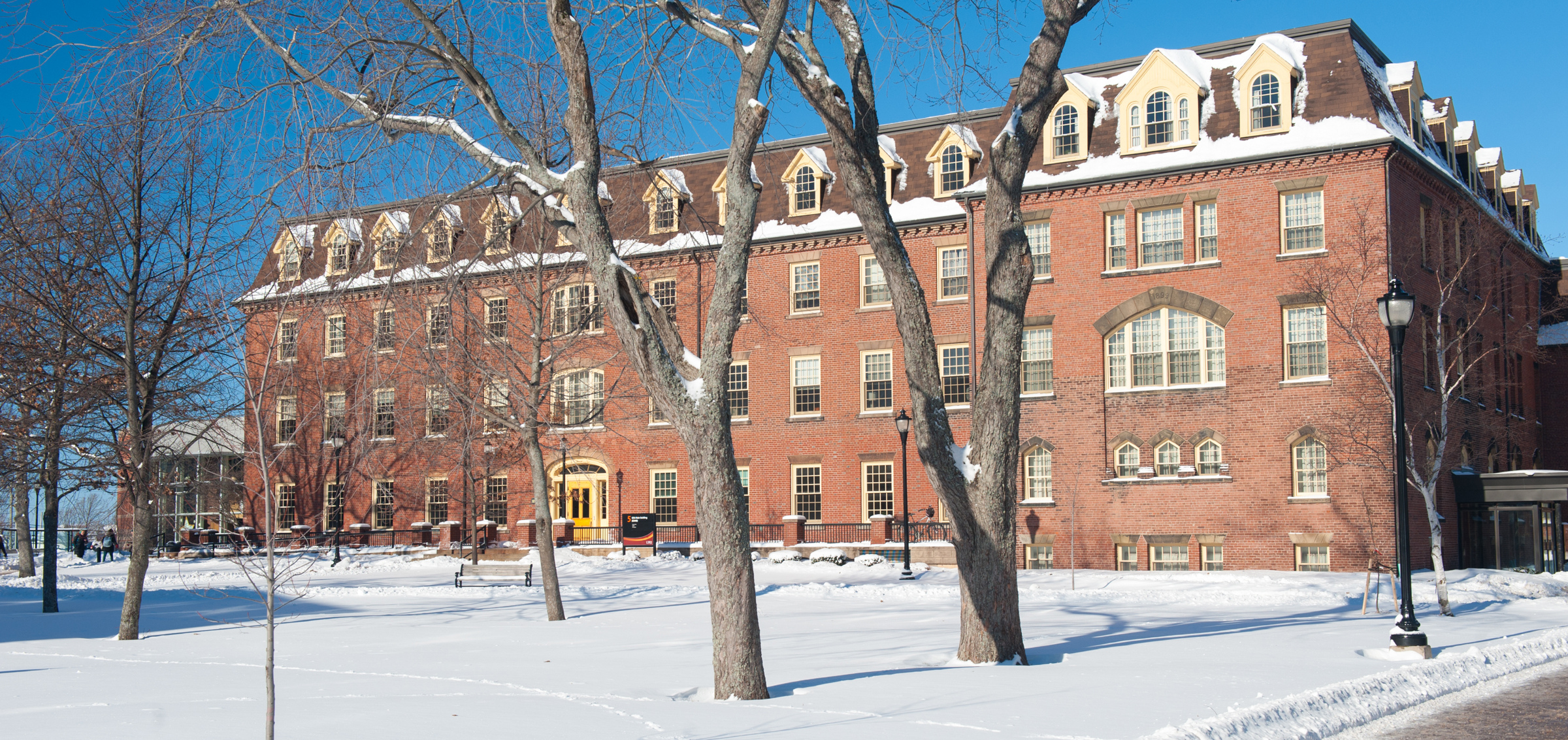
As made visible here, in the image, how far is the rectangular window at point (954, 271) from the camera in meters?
35.5

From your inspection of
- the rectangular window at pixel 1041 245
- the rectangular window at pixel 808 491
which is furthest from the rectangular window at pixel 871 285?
the rectangular window at pixel 808 491

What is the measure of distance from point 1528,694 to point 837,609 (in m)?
11.8

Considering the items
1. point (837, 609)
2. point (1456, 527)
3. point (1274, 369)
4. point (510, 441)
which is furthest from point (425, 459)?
point (1456, 527)

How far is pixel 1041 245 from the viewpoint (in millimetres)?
33875

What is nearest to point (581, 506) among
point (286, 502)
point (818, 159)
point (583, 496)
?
point (583, 496)

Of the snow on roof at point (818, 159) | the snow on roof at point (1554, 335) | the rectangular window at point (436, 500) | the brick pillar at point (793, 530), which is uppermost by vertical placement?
the snow on roof at point (818, 159)

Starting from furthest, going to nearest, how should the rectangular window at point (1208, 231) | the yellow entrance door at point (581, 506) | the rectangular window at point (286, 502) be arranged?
the rectangular window at point (286, 502), the yellow entrance door at point (581, 506), the rectangular window at point (1208, 231)

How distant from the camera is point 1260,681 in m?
11.4

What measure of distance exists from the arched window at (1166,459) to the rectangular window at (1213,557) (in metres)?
2.03

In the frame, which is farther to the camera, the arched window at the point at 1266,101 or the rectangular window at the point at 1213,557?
the arched window at the point at 1266,101

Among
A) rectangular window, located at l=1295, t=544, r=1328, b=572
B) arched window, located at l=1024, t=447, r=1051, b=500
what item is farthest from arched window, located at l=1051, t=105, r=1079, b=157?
rectangular window, located at l=1295, t=544, r=1328, b=572

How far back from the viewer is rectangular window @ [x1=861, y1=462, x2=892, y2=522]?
120 ft

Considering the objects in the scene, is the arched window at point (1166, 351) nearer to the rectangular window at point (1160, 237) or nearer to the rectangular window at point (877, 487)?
the rectangular window at point (1160, 237)

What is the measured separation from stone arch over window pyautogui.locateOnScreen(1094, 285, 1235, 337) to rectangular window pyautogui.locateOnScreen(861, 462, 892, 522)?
768 centimetres
